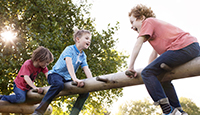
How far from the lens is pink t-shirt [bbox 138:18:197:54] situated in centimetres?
239

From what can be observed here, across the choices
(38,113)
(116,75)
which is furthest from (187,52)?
(38,113)

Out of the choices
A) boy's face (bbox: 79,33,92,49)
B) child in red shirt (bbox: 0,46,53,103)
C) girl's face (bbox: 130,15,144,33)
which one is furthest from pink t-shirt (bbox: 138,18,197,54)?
child in red shirt (bbox: 0,46,53,103)

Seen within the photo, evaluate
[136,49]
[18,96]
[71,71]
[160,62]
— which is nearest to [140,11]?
[136,49]

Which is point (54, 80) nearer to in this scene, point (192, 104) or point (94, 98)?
point (94, 98)

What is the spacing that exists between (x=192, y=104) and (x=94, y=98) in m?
30.9

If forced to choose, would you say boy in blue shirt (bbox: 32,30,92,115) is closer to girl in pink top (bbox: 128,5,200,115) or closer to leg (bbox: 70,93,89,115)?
leg (bbox: 70,93,89,115)

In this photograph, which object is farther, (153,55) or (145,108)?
(145,108)

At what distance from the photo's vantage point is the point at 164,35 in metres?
2.50

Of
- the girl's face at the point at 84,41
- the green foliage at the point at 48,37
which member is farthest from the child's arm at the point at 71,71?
the green foliage at the point at 48,37

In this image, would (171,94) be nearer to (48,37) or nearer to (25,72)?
(25,72)

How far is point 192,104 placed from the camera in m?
36.0

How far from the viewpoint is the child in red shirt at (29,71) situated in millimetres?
4129

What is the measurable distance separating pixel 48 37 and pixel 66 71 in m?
4.41

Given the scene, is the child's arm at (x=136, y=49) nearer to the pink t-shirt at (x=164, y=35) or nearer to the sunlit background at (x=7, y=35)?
the pink t-shirt at (x=164, y=35)
